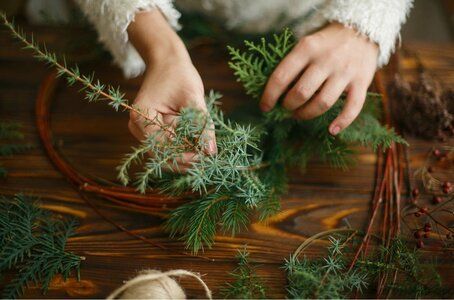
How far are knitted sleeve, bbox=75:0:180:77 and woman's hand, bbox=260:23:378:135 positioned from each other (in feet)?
0.73

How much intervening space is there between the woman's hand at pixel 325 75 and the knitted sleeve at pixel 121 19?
22 cm

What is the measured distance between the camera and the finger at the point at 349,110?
664 mm

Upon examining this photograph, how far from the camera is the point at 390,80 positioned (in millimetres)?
865

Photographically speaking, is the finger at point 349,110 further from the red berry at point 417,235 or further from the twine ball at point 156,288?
the twine ball at point 156,288

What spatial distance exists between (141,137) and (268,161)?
0.78 feet

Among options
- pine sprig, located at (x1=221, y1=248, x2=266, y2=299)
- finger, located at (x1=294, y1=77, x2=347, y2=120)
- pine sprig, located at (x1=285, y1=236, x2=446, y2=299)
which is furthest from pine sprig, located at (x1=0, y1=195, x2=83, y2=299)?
finger, located at (x1=294, y1=77, x2=347, y2=120)

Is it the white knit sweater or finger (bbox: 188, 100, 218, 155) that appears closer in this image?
finger (bbox: 188, 100, 218, 155)

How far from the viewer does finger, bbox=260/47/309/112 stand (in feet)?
2.17

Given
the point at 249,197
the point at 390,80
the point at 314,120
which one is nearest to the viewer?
the point at 249,197

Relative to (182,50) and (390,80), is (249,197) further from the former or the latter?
(390,80)

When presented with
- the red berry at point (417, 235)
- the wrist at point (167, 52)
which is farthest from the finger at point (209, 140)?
the red berry at point (417, 235)

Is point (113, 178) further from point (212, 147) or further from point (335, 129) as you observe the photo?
point (335, 129)

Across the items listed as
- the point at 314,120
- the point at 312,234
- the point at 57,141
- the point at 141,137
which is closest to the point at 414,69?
the point at 314,120

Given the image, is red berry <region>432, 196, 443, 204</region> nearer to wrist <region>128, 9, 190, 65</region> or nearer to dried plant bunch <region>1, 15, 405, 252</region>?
dried plant bunch <region>1, 15, 405, 252</region>
